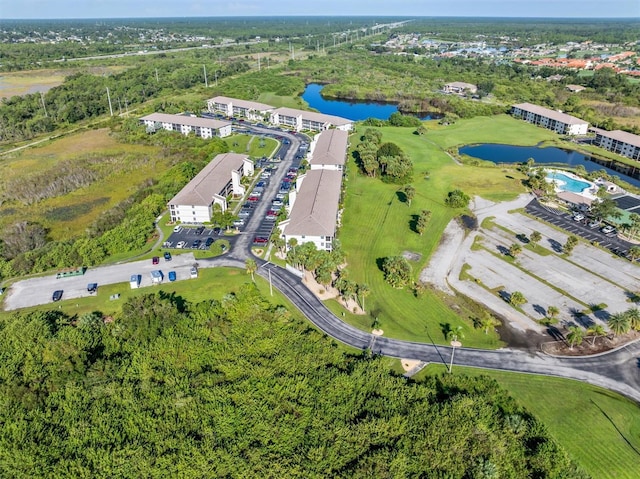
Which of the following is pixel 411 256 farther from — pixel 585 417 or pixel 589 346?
pixel 585 417

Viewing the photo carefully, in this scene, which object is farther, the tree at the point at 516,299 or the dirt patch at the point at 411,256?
the dirt patch at the point at 411,256

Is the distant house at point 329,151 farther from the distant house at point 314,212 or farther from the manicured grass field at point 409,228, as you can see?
the distant house at point 314,212

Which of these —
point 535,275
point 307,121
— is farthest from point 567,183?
point 307,121

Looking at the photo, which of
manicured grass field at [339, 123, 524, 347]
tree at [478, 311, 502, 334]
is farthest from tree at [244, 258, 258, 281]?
tree at [478, 311, 502, 334]

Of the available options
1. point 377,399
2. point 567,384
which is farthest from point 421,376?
point 567,384

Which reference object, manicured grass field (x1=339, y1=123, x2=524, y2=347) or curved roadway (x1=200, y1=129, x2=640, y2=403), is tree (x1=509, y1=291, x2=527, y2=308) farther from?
curved roadway (x1=200, y1=129, x2=640, y2=403)

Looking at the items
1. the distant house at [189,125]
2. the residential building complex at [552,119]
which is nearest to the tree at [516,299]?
the distant house at [189,125]

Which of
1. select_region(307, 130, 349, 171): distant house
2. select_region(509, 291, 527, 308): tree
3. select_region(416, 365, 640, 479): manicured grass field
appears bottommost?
select_region(416, 365, 640, 479): manicured grass field
